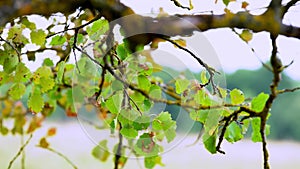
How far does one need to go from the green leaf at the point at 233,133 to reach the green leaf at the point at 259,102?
0.11ft

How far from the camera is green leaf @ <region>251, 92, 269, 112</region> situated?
0.56 metres

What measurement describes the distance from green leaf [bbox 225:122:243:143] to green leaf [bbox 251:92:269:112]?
33mm

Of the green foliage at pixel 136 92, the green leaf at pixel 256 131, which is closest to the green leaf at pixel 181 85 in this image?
the green foliage at pixel 136 92

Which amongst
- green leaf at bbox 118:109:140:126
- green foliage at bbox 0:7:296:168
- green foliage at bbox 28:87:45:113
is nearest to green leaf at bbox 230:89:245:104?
green foliage at bbox 0:7:296:168

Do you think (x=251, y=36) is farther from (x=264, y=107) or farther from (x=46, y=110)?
(x=46, y=110)

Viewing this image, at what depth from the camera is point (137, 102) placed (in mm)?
546

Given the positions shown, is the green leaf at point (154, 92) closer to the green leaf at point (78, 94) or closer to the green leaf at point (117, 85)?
the green leaf at point (117, 85)

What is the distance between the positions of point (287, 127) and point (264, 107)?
9.62 ft

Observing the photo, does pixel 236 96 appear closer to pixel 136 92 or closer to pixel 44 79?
pixel 136 92

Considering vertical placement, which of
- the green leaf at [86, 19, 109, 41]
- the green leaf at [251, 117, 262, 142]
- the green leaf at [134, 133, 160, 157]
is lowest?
the green leaf at [134, 133, 160, 157]

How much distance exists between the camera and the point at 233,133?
544 mm

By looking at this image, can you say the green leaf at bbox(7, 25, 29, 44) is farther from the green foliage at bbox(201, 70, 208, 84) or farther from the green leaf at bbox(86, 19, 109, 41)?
the green foliage at bbox(201, 70, 208, 84)

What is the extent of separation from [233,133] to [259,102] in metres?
0.05

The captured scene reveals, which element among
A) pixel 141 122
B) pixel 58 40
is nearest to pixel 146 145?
pixel 141 122
